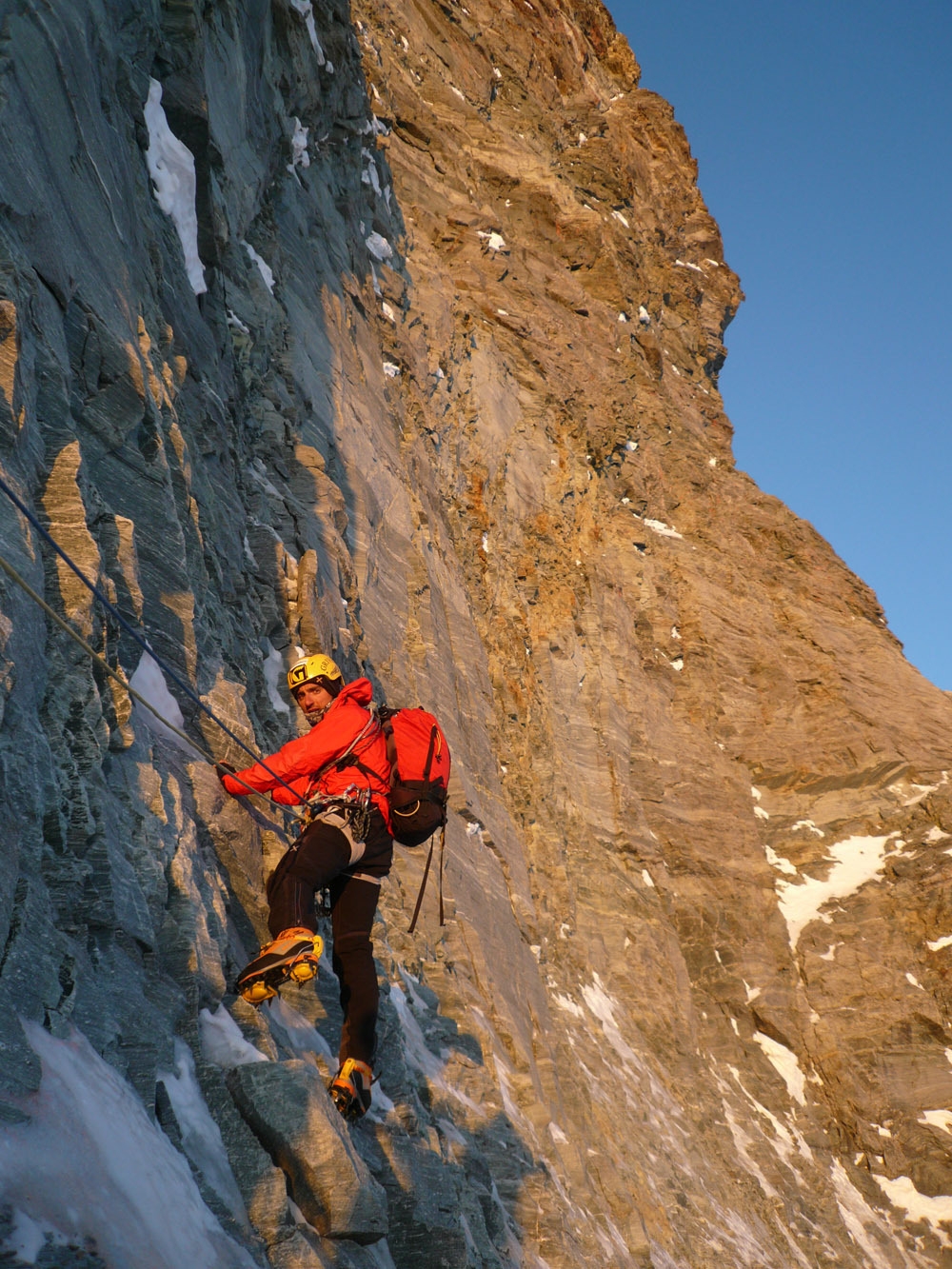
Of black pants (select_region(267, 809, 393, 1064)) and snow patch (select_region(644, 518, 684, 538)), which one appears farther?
snow patch (select_region(644, 518, 684, 538))

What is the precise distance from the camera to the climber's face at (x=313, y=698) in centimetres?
655

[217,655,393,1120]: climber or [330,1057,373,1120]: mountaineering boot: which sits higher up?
[217,655,393,1120]: climber

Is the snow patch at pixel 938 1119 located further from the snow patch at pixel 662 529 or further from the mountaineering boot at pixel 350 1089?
the mountaineering boot at pixel 350 1089

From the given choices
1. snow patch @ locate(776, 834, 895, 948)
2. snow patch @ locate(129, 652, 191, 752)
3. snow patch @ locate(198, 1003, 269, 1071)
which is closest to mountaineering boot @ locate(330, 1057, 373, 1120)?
snow patch @ locate(198, 1003, 269, 1071)

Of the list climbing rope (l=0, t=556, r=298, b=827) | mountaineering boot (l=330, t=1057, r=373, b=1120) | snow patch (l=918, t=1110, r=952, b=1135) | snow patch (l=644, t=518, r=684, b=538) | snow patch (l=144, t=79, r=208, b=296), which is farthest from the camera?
snow patch (l=644, t=518, r=684, b=538)

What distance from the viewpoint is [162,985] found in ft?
14.7

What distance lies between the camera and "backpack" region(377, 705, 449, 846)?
5988mm

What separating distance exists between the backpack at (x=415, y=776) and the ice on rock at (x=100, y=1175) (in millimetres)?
2390

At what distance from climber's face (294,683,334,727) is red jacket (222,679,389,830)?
0.33 m

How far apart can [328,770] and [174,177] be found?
20.9 feet

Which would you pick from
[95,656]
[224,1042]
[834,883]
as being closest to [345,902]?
[224,1042]

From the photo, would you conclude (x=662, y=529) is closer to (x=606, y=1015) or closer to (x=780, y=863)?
(x=780, y=863)

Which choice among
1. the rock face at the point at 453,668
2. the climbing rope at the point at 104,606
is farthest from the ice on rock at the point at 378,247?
the climbing rope at the point at 104,606

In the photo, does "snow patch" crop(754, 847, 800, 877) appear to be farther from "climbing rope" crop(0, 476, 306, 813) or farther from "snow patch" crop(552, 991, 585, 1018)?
"climbing rope" crop(0, 476, 306, 813)
